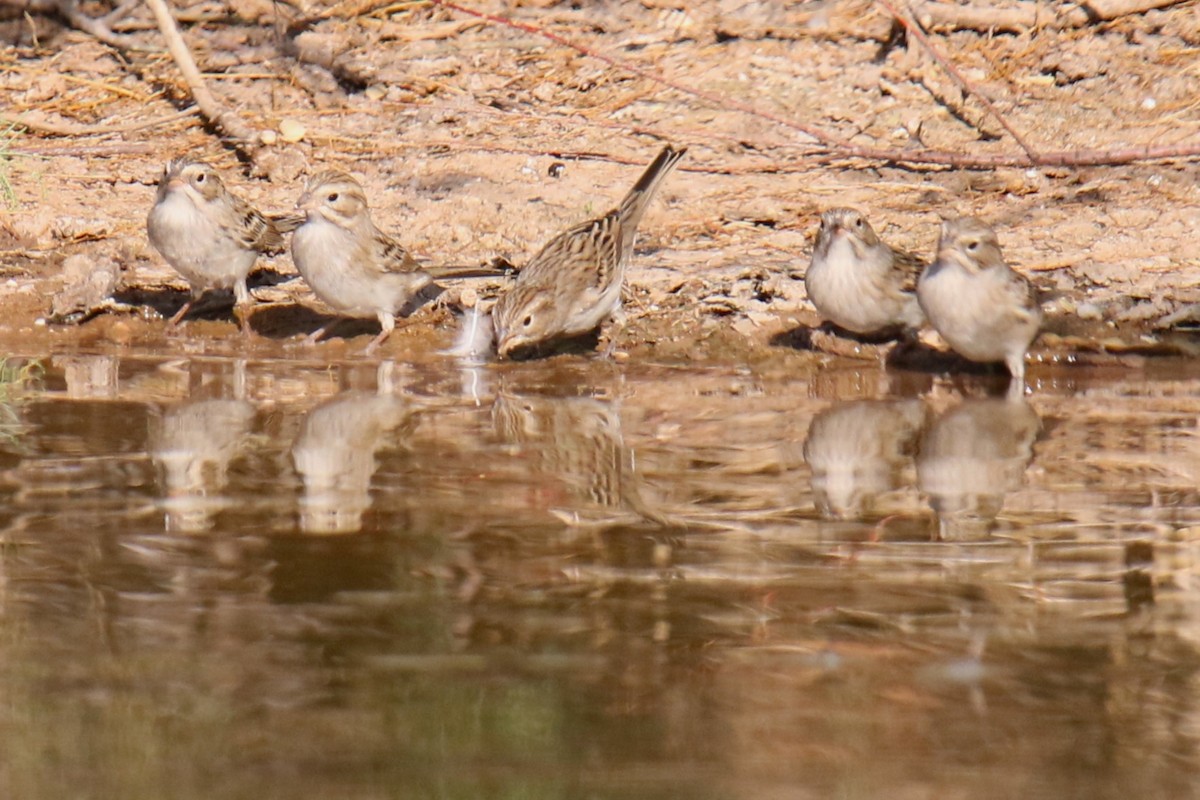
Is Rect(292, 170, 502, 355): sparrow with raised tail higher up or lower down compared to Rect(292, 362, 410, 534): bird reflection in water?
higher up

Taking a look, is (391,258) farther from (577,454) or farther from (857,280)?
(577,454)

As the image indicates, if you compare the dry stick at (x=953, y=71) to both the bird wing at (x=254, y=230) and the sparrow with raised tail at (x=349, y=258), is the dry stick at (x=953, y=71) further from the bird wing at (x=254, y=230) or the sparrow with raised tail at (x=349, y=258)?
the bird wing at (x=254, y=230)

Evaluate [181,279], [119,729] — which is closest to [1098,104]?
[181,279]

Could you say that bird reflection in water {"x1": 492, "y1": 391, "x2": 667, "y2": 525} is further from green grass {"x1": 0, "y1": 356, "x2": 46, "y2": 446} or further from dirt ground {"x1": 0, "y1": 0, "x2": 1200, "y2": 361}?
green grass {"x1": 0, "y1": 356, "x2": 46, "y2": 446}

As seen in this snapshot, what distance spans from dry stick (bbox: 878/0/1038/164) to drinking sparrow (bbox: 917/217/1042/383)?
2.12 m

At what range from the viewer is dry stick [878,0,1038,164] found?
9711 millimetres

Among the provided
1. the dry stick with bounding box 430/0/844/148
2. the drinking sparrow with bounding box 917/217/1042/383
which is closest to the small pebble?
the dry stick with bounding box 430/0/844/148

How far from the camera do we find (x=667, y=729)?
3590mm

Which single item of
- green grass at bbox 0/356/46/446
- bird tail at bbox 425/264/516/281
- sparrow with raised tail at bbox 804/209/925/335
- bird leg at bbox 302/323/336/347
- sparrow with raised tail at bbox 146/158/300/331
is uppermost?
sparrow with raised tail at bbox 146/158/300/331

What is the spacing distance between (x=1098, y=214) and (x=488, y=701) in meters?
6.40

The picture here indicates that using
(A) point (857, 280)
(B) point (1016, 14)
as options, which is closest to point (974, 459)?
(A) point (857, 280)

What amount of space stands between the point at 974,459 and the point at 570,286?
2788 mm

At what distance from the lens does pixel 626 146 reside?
1062 cm

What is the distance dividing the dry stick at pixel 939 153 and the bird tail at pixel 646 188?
1.21 m
